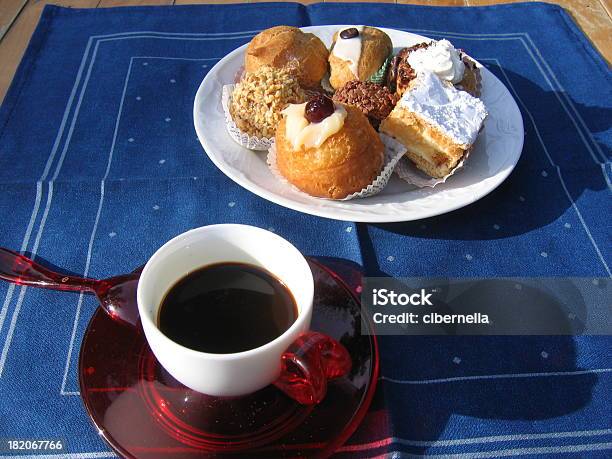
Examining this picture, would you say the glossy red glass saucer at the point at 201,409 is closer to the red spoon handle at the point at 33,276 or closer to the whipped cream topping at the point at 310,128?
the red spoon handle at the point at 33,276

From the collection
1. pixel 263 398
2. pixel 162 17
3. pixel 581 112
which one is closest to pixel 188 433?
pixel 263 398

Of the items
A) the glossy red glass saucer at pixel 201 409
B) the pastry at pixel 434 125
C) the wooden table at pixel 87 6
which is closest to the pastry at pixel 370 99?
the pastry at pixel 434 125

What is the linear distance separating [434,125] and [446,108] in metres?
0.05

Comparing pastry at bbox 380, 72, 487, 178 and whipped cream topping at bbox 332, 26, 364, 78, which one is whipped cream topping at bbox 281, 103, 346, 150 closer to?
pastry at bbox 380, 72, 487, 178

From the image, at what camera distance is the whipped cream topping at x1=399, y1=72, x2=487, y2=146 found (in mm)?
989

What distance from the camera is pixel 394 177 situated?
104 centimetres

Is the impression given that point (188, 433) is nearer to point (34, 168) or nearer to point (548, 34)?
point (34, 168)

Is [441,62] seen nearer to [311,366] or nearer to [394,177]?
[394,177]

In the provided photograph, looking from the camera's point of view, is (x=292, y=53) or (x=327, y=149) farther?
(x=292, y=53)

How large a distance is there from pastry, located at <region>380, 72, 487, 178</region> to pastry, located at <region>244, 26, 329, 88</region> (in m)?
0.23

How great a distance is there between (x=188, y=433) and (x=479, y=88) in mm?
918

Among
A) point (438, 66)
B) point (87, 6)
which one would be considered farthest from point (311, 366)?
point (87, 6)

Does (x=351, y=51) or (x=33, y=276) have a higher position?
(x=351, y=51)

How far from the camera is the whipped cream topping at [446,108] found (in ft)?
3.25
